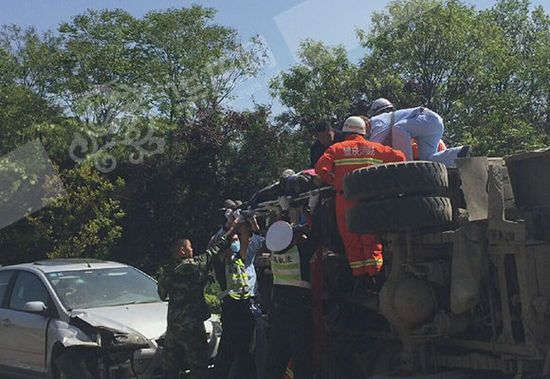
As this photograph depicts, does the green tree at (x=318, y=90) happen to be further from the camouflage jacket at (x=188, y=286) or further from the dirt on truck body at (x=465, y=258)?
the dirt on truck body at (x=465, y=258)

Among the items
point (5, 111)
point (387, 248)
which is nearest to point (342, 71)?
point (5, 111)

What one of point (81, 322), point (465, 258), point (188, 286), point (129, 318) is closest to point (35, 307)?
point (81, 322)

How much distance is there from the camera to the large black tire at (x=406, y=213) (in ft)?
16.0

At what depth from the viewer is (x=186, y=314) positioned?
692 centimetres

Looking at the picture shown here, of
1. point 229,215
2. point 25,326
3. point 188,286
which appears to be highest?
point 229,215

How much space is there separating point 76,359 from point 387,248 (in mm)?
3686

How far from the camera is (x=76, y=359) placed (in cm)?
752

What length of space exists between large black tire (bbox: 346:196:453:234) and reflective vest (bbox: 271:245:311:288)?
1057mm

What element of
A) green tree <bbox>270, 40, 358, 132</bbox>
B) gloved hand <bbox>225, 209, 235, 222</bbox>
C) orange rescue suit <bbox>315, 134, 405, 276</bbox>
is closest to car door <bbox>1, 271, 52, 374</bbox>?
gloved hand <bbox>225, 209, 235, 222</bbox>

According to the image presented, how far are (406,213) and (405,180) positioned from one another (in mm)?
218

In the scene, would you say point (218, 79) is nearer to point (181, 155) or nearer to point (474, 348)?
point (181, 155)

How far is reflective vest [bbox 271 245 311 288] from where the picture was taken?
5.96 m

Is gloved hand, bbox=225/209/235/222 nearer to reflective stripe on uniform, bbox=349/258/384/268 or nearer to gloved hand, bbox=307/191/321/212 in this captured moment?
gloved hand, bbox=307/191/321/212

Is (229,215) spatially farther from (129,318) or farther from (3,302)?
(3,302)
